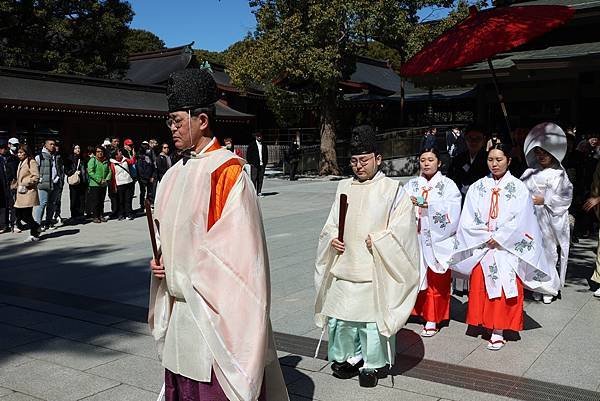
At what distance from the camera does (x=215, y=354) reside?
2.43 metres

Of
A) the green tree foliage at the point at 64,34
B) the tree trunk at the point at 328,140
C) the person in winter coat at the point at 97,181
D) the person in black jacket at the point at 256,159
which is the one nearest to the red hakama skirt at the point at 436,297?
the person in winter coat at the point at 97,181

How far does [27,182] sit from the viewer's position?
10133 millimetres

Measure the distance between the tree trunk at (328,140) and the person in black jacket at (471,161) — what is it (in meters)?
15.8

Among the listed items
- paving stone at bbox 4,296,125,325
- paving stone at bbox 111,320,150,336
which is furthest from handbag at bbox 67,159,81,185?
paving stone at bbox 111,320,150,336

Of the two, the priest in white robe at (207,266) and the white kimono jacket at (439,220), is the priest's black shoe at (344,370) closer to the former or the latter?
the white kimono jacket at (439,220)

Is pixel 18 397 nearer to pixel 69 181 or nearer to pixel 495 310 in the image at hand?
pixel 495 310

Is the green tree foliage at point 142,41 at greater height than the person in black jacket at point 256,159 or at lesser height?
greater

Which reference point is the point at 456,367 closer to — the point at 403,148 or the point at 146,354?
the point at 146,354

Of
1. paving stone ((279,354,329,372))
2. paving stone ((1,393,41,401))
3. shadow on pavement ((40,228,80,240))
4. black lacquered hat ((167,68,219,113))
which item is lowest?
paving stone ((279,354,329,372))

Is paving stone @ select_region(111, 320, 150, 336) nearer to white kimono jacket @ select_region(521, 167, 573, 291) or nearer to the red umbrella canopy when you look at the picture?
the red umbrella canopy

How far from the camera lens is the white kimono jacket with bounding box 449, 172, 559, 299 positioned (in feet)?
15.2

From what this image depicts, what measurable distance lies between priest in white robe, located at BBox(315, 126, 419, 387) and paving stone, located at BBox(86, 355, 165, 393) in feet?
3.96

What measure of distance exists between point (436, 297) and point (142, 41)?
46.6 metres

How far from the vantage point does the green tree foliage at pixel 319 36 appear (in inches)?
730
